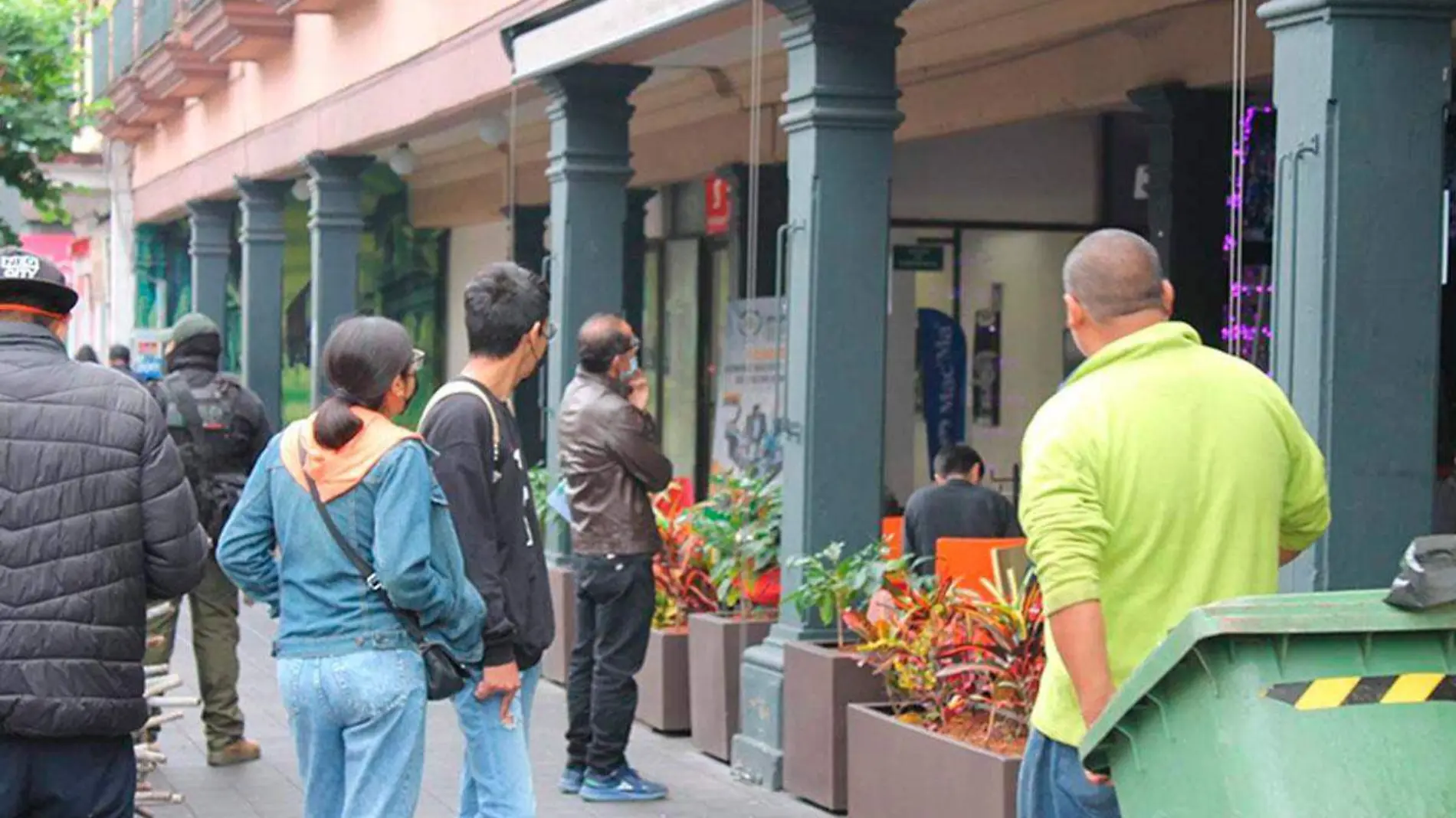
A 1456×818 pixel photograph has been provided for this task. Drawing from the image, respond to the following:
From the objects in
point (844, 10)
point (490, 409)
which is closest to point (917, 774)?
point (490, 409)

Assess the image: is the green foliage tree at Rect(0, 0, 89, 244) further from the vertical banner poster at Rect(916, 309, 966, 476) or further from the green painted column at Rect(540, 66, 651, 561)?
the vertical banner poster at Rect(916, 309, 966, 476)

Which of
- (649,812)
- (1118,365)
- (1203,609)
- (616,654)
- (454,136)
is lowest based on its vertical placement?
(649,812)

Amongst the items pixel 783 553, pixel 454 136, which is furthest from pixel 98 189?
pixel 783 553

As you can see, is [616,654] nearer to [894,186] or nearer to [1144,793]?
[1144,793]

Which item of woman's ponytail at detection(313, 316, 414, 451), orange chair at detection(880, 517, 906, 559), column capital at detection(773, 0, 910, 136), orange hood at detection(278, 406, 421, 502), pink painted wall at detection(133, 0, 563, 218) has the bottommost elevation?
orange chair at detection(880, 517, 906, 559)

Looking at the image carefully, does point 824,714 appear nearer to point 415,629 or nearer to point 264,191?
point 415,629

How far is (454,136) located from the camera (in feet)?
71.6

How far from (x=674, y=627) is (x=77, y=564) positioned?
6.39 m

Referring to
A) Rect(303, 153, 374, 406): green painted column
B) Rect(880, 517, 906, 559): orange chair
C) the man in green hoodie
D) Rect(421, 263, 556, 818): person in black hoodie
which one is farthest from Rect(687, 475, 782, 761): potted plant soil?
Rect(303, 153, 374, 406): green painted column

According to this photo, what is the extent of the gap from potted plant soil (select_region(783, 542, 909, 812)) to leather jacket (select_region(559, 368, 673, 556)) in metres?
0.70

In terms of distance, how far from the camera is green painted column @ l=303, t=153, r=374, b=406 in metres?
20.3

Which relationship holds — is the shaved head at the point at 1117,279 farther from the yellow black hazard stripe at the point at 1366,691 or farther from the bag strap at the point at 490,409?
the bag strap at the point at 490,409

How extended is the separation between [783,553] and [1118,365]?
5.64 meters

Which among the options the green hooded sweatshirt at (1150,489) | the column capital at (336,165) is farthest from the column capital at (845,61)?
the column capital at (336,165)
